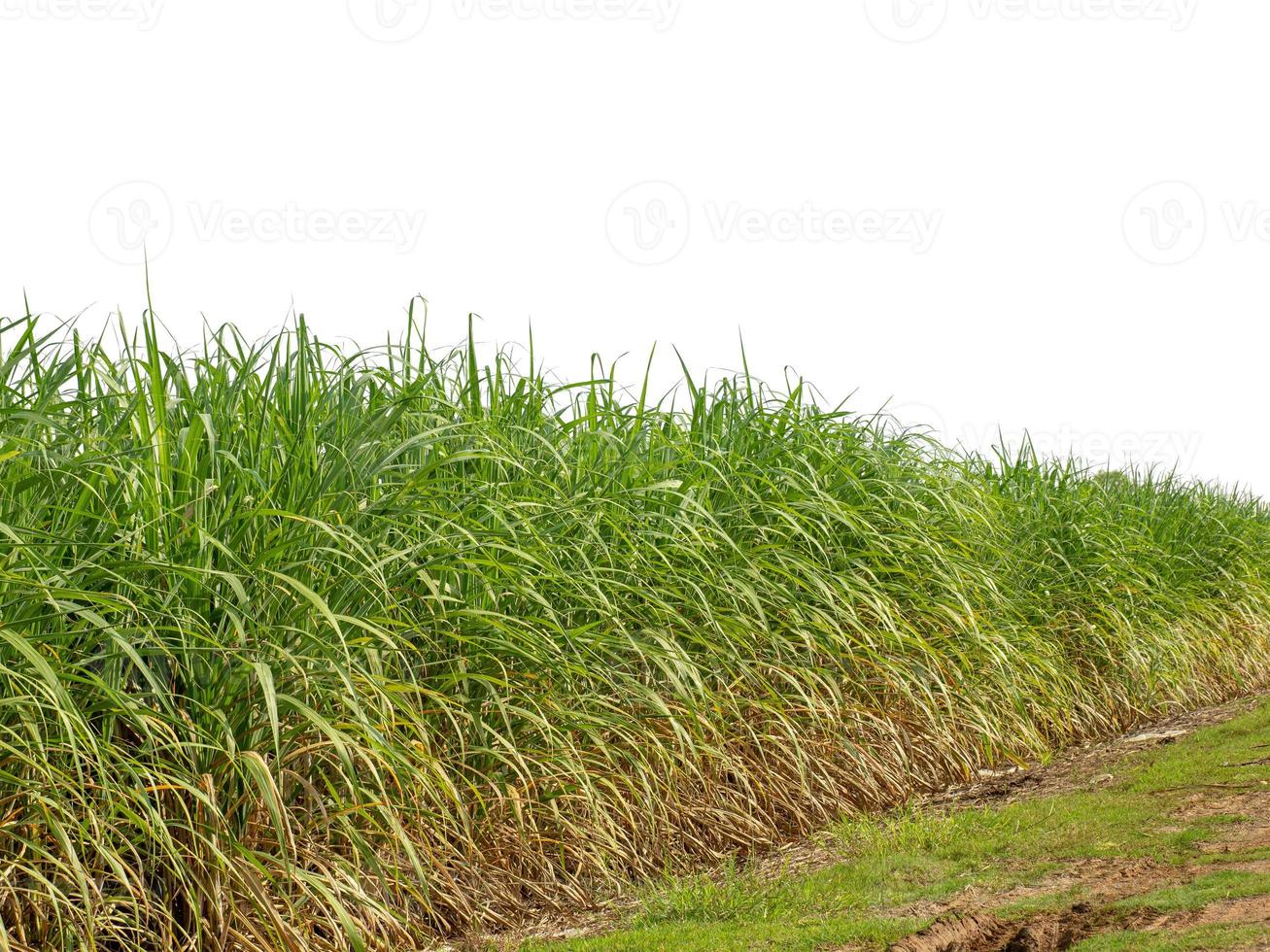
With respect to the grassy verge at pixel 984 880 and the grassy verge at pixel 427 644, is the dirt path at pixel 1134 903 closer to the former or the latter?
the grassy verge at pixel 984 880

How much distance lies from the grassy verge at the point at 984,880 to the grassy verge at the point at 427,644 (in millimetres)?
398

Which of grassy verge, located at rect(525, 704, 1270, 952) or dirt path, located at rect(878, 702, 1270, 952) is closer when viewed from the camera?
dirt path, located at rect(878, 702, 1270, 952)

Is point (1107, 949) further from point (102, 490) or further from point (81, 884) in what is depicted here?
point (102, 490)

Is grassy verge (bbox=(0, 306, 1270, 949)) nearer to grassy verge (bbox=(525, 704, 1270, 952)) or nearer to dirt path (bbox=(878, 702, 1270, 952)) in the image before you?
grassy verge (bbox=(525, 704, 1270, 952))

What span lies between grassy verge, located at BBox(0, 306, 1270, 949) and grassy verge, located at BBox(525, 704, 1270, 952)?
1.31 ft

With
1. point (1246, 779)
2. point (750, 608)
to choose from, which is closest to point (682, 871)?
point (750, 608)

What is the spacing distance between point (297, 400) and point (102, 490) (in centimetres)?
78

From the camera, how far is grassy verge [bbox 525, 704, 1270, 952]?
2.96 meters

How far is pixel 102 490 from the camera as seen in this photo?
2988mm

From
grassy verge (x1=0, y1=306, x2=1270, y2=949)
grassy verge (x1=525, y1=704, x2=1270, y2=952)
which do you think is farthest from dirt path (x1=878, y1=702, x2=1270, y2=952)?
grassy verge (x1=0, y1=306, x2=1270, y2=949)

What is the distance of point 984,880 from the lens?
3.56 metres

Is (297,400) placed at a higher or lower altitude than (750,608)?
higher

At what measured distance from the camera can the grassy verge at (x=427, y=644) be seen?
106 inches

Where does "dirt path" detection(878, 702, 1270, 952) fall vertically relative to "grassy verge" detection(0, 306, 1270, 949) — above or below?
below
